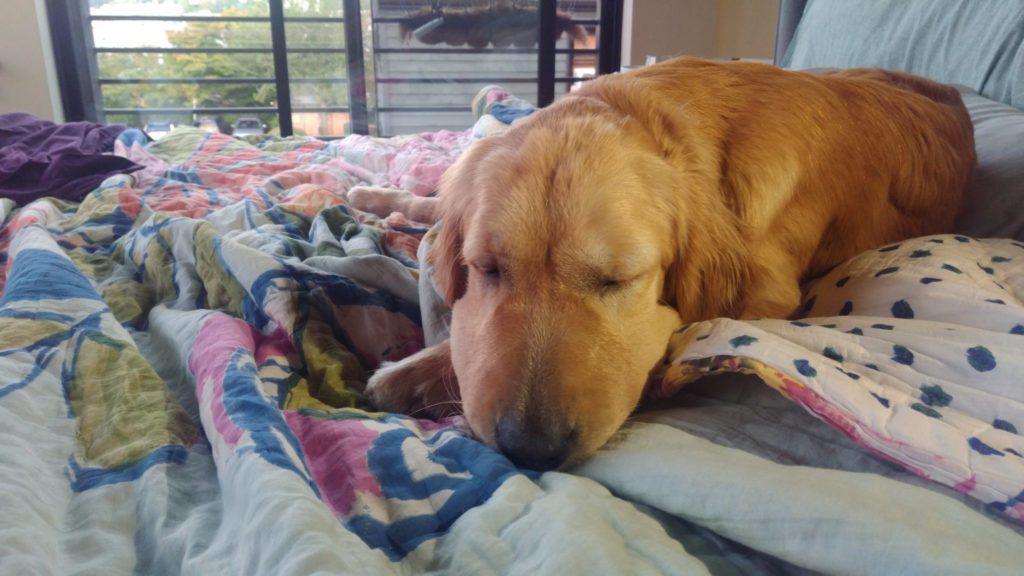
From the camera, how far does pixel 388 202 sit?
7.16ft

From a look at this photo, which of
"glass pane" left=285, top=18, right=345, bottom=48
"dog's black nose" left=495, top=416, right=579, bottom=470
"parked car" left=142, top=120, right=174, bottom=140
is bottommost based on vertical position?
A: "parked car" left=142, top=120, right=174, bottom=140

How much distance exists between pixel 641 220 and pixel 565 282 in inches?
6.3

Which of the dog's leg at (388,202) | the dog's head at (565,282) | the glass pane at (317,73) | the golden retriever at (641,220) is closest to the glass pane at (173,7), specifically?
the glass pane at (317,73)

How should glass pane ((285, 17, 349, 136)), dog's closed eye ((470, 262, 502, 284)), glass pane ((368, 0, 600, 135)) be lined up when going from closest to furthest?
1. dog's closed eye ((470, 262, 502, 284))
2. glass pane ((285, 17, 349, 136))
3. glass pane ((368, 0, 600, 135))

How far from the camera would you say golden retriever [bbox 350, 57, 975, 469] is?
919 mm

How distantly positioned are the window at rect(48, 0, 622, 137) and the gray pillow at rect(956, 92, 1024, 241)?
15.4 ft

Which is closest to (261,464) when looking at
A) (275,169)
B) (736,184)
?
(736,184)

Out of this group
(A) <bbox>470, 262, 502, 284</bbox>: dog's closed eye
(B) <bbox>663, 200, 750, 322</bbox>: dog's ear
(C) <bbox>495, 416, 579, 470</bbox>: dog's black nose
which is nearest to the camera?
(C) <bbox>495, 416, 579, 470</bbox>: dog's black nose

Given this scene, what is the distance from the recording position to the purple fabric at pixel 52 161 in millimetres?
2418

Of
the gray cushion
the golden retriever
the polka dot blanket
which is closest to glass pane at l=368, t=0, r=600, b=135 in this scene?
the gray cushion

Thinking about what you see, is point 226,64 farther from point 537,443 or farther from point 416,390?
point 537,443

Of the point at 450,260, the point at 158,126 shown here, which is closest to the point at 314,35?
the point at 158,126

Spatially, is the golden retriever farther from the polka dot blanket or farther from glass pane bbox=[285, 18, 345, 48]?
glass pane bbox=[285, 18, 345, 48]

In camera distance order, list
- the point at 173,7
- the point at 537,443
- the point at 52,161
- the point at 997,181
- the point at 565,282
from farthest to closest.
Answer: the point at 173,7 → the point at 52,161 → the point at 997,181 → the point at 565,282 → the point at 537,443
